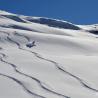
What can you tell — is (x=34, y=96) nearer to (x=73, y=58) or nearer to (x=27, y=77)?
(x=27, y=77)

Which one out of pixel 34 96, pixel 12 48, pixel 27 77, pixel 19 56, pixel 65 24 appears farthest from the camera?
pixel 65 24

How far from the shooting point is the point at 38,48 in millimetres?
9352

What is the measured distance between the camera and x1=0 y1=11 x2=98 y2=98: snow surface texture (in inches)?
212

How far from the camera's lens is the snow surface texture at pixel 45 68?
5387 mm

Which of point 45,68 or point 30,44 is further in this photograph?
point 30,44

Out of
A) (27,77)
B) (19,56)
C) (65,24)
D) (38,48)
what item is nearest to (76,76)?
(27,77)

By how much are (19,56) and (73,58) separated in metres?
1.03

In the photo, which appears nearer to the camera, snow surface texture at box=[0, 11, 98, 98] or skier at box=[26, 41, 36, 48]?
snow surface texture at box=[0, 11, 98, 98]

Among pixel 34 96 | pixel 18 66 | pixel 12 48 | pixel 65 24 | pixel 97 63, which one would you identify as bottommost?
pixel 34 96

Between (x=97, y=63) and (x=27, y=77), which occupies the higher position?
(x=97, y=63)

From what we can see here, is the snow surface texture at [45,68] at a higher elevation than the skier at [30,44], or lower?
lower

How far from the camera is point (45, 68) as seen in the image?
6.71 meters

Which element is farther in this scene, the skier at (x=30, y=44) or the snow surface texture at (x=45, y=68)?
the skier at (x=30, y=44)

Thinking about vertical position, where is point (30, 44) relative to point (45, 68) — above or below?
above
